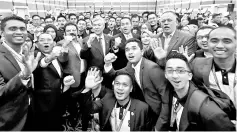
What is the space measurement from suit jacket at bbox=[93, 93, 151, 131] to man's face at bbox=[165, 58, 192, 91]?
582 millimetres

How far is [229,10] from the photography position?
10.0 meters

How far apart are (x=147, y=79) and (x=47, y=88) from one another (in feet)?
4.68

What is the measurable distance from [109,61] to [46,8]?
51.1 ft

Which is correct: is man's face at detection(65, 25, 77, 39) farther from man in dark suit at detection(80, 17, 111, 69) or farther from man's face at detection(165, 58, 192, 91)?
man's face at detection(165, 58, 192, 91)

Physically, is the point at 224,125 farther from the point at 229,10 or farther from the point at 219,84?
the point at 229,10

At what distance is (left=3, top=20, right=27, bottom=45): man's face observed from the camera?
2352 mm

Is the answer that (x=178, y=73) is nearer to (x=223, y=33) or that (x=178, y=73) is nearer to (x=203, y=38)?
(x=223, y=33)

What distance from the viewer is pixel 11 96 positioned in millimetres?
2109

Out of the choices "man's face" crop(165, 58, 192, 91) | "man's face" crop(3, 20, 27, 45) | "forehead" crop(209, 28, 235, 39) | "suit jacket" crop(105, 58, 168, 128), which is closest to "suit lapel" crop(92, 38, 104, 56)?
"suit jacket" crop(105, 58, 168, 128)

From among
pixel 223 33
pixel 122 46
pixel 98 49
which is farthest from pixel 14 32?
pixel 223 33

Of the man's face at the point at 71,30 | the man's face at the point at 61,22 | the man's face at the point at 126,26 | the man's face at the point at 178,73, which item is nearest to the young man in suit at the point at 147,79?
the man's face at the point at 178,73

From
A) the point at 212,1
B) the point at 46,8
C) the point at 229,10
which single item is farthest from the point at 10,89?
the point at 46,8

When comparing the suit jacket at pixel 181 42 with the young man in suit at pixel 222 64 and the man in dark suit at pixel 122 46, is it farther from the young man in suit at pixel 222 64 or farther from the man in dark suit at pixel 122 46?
the man in dark suit at pixel 122 46

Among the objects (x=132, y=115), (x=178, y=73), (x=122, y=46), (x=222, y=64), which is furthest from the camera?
(x=122, y=46)
